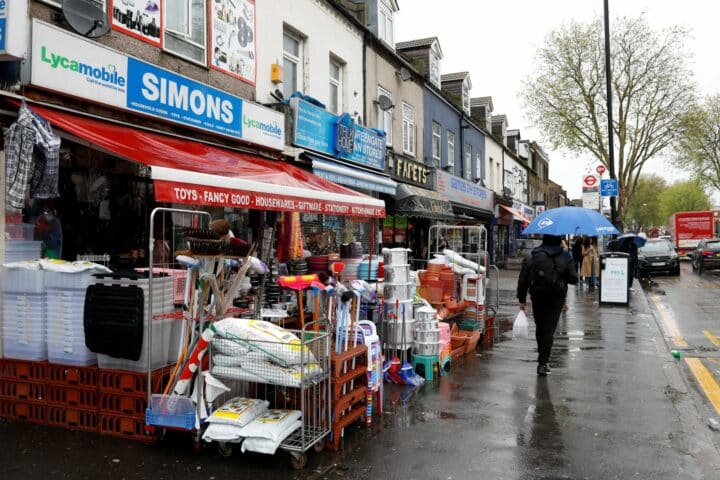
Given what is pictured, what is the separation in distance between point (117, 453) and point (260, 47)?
25.6 feet

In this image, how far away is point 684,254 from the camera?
3994cm

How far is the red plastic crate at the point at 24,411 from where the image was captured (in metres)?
4.99

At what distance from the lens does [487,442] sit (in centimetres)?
478

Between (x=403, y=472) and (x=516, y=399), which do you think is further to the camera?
(x=516, y=399)

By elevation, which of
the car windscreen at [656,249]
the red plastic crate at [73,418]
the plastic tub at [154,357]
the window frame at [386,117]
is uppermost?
the window frame at [386,117]

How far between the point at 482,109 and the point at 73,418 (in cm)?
2706

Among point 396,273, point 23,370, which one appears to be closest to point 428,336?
point 396,273

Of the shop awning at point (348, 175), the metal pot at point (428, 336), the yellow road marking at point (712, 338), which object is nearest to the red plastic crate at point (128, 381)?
the metal pot at point (428, 336)

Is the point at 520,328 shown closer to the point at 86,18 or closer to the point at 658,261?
the point at 86,18

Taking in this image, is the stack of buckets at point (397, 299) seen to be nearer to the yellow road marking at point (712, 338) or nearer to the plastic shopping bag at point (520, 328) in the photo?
the plastic shopping bag at point (520, 328)

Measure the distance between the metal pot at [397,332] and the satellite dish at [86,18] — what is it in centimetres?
485

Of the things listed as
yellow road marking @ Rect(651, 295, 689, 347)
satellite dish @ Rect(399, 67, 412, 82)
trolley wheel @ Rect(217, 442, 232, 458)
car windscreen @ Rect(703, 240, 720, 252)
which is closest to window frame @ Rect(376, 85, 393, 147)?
satellite dish @ Rect(399, 67, 412, 82)

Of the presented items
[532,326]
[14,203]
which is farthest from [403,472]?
[532,326]

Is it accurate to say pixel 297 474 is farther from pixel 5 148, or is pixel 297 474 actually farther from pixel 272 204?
pixel 5 148
